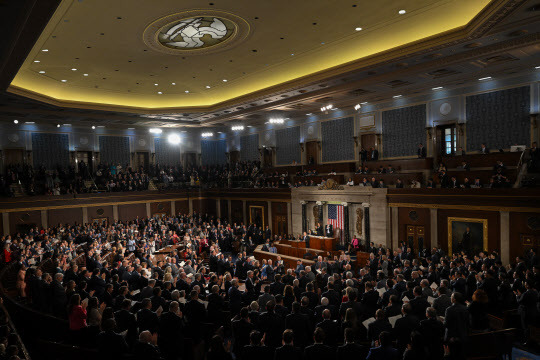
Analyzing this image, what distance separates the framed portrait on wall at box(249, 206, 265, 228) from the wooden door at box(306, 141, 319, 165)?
4.71 metres

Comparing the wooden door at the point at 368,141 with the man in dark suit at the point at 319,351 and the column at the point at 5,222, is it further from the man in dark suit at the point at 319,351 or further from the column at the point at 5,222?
the column at the point at 5,222

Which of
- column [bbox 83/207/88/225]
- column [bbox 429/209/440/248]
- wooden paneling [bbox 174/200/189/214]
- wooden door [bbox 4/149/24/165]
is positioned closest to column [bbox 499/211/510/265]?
column [bbox 429/209/440/248]

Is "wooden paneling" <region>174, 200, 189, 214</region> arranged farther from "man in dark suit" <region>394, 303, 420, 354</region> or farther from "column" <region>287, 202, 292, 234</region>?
"man in dark suit" <region>394, 303, 420, 354</region>

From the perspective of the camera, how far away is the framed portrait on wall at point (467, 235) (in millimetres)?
13914

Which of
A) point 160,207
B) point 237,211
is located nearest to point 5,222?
point 160,207

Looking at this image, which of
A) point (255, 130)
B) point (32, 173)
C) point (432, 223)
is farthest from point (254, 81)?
point (32, 173)

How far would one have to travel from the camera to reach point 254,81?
18.9 metres

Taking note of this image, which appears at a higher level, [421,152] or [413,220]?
[421,152]

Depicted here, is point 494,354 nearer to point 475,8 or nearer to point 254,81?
point 475,8

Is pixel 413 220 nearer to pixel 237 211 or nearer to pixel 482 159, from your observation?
pixel 482 159

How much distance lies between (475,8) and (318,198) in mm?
11271

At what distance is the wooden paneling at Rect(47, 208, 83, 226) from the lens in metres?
21.1

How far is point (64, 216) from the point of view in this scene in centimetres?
2162

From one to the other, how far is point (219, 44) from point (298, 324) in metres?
11.5
